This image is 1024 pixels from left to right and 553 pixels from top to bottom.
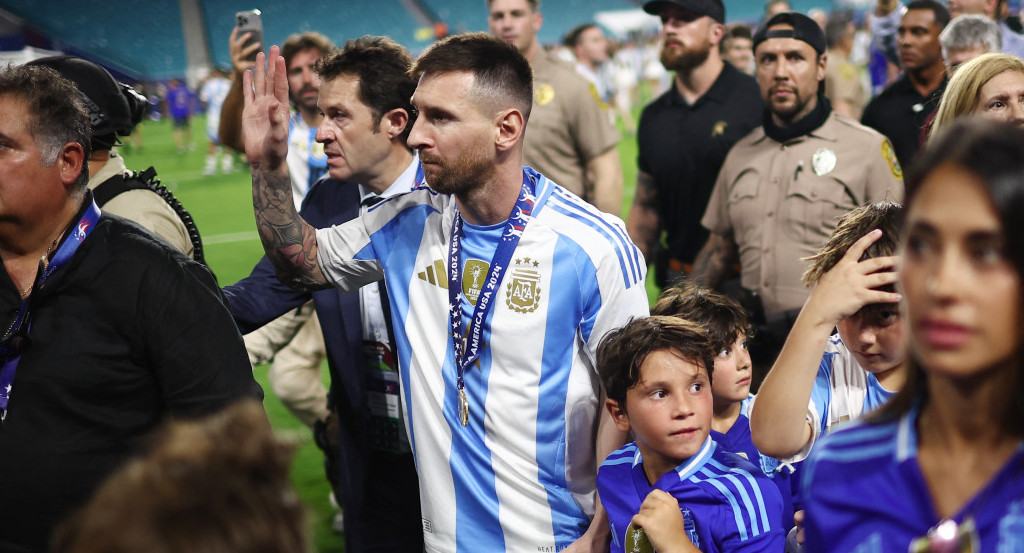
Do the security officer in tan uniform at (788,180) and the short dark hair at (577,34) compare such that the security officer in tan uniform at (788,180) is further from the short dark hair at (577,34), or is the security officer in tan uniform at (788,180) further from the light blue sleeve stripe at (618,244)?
the short dark hair at (577,34)

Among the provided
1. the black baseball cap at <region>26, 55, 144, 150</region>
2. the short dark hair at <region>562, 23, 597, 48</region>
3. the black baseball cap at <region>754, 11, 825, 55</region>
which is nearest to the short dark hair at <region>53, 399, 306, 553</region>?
the black baseball cap at <region>26, 55, 144, 150</region>

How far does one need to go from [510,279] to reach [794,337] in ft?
3.28

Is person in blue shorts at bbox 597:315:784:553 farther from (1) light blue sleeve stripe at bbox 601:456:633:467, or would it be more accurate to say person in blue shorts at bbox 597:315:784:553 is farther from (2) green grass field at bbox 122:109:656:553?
(2) green grass field at bbox 122:109:656:553

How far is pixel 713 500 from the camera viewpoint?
2.55 metres

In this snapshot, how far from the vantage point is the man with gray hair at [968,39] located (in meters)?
5.32

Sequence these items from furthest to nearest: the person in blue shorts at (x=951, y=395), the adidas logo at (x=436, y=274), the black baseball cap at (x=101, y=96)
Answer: the black baseball cap at (x=101, y=96) < the adidas logo at (x=436, y=274) < the person in blue shorts at (x=951, y=395)

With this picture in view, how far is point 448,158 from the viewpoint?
2.99 meters

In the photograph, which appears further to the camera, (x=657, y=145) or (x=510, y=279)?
(x=657, y=145)

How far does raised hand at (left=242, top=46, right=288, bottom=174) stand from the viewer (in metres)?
2.98

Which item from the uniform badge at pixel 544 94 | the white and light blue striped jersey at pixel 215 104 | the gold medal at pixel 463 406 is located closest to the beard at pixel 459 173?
the gold medal at pixel 463 406

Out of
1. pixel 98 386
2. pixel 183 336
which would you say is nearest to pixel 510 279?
pixel 183 336

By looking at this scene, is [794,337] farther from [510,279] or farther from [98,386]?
[98,386]

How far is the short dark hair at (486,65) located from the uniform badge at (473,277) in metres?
0.51

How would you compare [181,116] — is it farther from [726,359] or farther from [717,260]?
[726,359]
